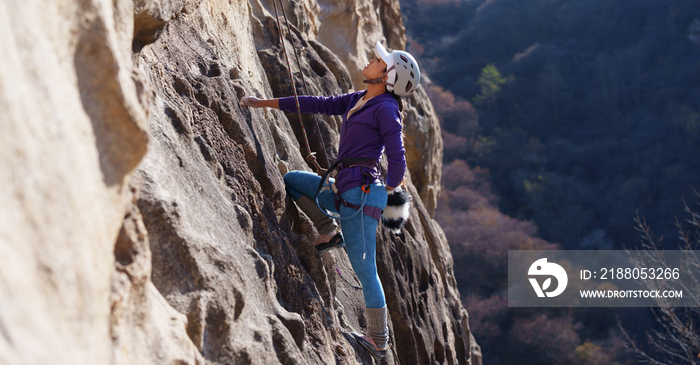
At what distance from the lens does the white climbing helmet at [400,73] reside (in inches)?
143

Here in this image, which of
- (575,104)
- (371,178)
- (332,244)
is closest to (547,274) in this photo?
(575,104)

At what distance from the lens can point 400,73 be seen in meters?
3.63

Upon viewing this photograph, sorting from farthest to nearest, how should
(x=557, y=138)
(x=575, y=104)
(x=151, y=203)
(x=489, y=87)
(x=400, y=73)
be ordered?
(x=575, y=104)
(x=489, y=87)
(x=557, y=138)
(x=400, y=73)
(x=151, y=203)

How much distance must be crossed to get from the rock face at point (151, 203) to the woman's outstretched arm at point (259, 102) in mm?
89

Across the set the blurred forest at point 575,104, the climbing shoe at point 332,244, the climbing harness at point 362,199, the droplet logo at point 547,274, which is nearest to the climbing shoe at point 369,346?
the climbing shoe at point 332,244

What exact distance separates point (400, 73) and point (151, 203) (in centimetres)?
183

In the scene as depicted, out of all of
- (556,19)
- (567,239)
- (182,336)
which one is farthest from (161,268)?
(556,19)

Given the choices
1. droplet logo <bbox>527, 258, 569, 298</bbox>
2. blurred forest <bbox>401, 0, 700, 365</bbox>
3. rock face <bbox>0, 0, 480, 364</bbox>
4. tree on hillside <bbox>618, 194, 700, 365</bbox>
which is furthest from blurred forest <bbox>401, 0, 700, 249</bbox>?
rock face <bbox>0, 0, 480, 364</bbox>

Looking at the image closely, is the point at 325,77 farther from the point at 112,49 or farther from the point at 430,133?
the point at 112,49

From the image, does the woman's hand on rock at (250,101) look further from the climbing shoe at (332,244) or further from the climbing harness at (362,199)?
the climbing shoe at (332,244)

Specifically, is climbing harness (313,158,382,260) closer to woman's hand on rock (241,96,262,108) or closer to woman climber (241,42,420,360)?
woman climber (241,42,420,360)

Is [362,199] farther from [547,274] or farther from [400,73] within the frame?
[547,274]

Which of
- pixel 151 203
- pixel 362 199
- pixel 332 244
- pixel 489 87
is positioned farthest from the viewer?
pixel 489 87

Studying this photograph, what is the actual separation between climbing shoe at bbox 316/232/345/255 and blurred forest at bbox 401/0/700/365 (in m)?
17.4
